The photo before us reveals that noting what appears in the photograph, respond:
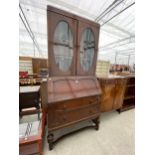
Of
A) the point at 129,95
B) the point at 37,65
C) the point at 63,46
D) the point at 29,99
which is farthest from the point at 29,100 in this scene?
the point at 37,65

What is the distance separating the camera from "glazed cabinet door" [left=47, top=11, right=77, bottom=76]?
1.43 metres

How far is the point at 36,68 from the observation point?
560cm

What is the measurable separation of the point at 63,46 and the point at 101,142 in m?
1.80

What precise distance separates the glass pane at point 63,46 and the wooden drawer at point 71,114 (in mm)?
682

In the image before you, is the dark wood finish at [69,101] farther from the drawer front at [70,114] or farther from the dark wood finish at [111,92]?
the dark wood finish at [111,92]

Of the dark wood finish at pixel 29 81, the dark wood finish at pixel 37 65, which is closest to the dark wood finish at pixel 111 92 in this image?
the dark wood finish at pixel 29 81

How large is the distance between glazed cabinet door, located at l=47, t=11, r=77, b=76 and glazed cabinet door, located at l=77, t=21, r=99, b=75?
0.12m

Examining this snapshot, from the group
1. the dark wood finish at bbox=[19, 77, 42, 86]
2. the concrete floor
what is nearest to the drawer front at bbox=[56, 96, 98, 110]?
the concrete floor

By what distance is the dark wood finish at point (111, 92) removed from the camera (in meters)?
2.17

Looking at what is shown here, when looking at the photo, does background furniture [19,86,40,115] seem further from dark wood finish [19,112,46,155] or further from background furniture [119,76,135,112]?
background furniture [119,76,135,112]

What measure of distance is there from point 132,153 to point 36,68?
5.43 metres
